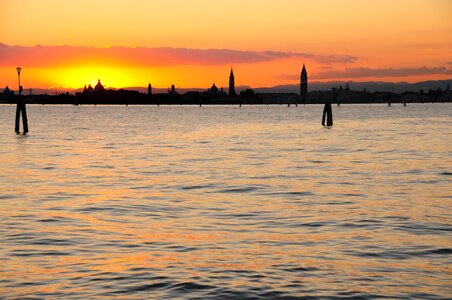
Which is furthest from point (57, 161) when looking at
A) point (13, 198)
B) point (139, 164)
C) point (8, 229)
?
point (8, 229)

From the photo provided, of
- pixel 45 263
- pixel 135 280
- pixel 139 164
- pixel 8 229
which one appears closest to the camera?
pixel 135 280

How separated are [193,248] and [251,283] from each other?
132 inches

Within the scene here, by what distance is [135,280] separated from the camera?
1341 cm

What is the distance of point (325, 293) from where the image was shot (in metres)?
12.5

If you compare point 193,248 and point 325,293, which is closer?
point 325,293

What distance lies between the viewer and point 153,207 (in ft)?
76.5

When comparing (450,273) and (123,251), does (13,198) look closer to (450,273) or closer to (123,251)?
(123,251)

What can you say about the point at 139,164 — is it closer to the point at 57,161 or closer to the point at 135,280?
the point at 57,161

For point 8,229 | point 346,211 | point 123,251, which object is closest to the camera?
point 123,251

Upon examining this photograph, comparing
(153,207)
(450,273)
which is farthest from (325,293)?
(153,207)

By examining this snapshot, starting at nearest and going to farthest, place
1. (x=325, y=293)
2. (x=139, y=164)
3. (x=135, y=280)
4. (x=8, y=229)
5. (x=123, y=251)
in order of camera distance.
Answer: (x=325, y=293)
(x=135, y=280)
(x=123, y=251)
(x=8, y=229)
(x=139, y=164)

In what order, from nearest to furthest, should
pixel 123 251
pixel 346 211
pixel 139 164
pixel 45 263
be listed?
pixel 45 263 < pixel 123 251 < pixel 346 211 < pixel 139 164

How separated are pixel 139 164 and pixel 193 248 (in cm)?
2576

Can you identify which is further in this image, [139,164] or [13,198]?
[139,164]
